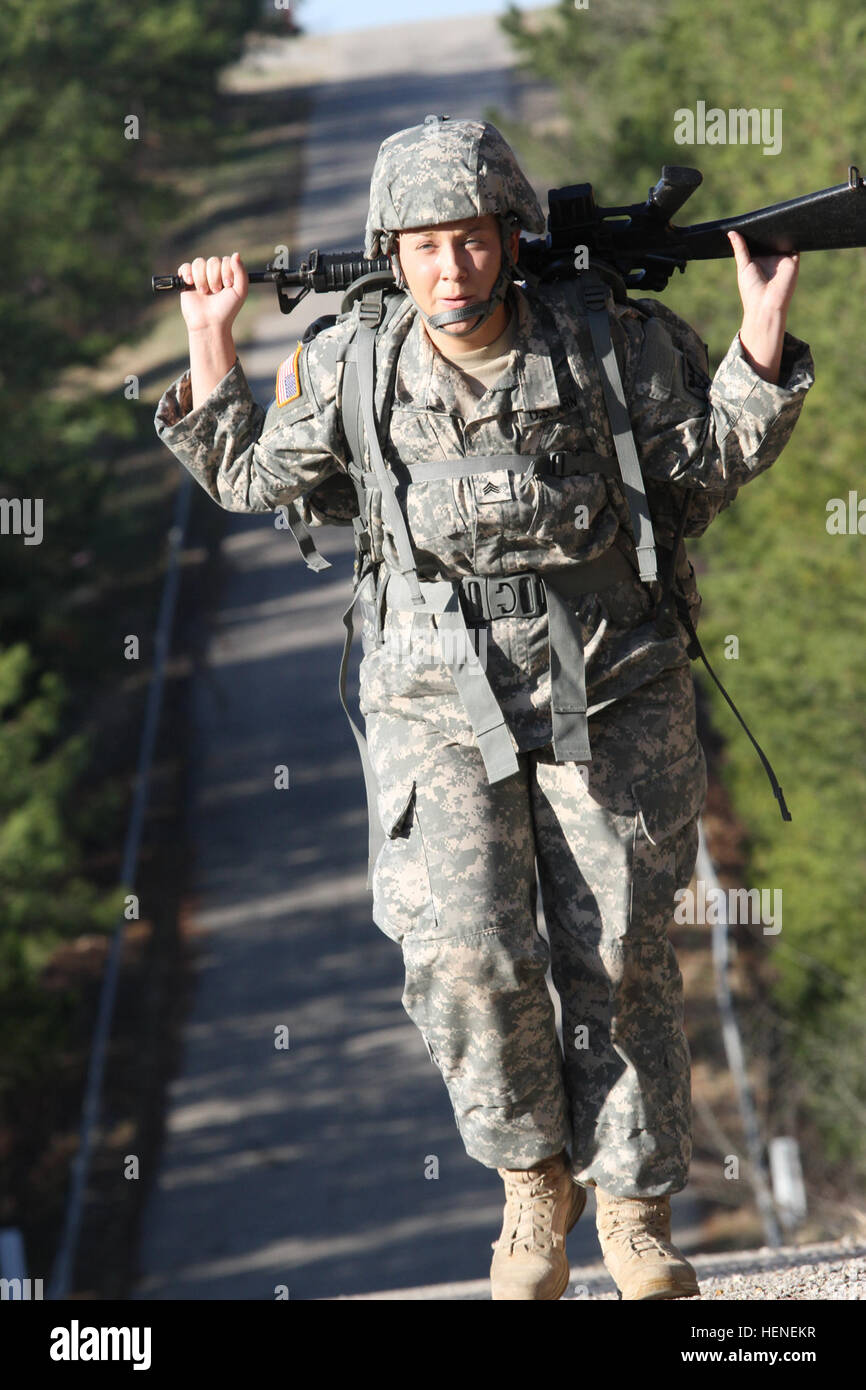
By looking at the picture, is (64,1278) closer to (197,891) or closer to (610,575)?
(197,891)

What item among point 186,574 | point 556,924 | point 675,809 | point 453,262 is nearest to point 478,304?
point 453,262

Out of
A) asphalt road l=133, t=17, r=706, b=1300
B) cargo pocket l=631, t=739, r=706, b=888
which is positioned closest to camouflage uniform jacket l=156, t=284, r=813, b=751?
cargo pocket l=631, t=739, r=706, b=888

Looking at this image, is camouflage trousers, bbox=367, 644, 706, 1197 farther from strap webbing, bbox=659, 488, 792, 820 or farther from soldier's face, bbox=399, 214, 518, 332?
soldier's face, bbox=399, 214, 518, 332

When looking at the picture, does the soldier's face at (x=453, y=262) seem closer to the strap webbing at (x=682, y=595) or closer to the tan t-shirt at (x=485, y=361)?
the tan t-shirt at (x=485, y=361)

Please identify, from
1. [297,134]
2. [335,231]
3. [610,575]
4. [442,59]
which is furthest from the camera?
[442,59]

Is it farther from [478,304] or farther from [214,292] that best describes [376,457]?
[214,292]

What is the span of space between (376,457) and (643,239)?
2.97 feet

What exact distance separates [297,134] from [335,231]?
10.2m

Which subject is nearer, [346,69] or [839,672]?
[839,672]

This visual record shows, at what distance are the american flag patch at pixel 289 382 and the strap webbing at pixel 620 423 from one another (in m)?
0.69

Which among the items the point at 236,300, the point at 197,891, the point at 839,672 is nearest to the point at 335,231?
the point at 197,891

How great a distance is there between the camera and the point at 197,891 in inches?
780

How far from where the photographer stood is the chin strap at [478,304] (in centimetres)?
337

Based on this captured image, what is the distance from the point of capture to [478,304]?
3377 mm
